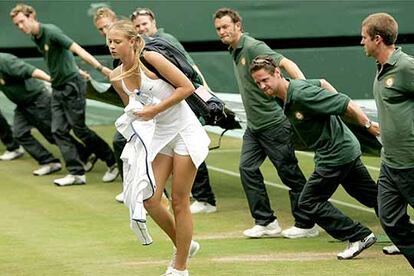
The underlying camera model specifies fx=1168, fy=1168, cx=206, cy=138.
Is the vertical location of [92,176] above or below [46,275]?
below

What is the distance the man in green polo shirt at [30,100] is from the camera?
14.9 metres

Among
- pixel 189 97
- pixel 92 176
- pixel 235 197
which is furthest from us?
pixel 92 176

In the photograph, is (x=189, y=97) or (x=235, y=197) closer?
(x=189, y=97)

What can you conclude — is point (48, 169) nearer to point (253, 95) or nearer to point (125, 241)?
point (125, 241)

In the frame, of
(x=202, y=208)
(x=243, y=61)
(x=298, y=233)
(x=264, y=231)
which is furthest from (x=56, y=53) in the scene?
(x=298, y=233)

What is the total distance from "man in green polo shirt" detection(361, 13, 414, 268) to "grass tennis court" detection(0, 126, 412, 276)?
2.24 ft

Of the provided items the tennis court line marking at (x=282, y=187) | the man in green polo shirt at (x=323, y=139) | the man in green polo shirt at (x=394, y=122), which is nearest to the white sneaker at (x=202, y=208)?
the tennis court line marking at (x=282, y=187)

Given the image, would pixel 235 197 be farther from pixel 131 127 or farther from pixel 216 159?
pixel 131 127

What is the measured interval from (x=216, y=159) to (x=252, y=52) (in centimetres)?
595

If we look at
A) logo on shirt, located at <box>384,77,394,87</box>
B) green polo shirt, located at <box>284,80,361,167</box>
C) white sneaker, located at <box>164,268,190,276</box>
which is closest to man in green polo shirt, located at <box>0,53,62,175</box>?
green polo shirt, located at <box>284,80,361,167</box>

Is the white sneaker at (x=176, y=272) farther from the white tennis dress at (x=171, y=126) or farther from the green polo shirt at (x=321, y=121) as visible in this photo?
the green polo shirt at (x=321, y=121)

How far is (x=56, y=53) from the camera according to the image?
1382 cm

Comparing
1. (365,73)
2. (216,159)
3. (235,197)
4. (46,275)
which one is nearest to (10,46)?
(216,159)

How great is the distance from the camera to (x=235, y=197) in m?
13.0
